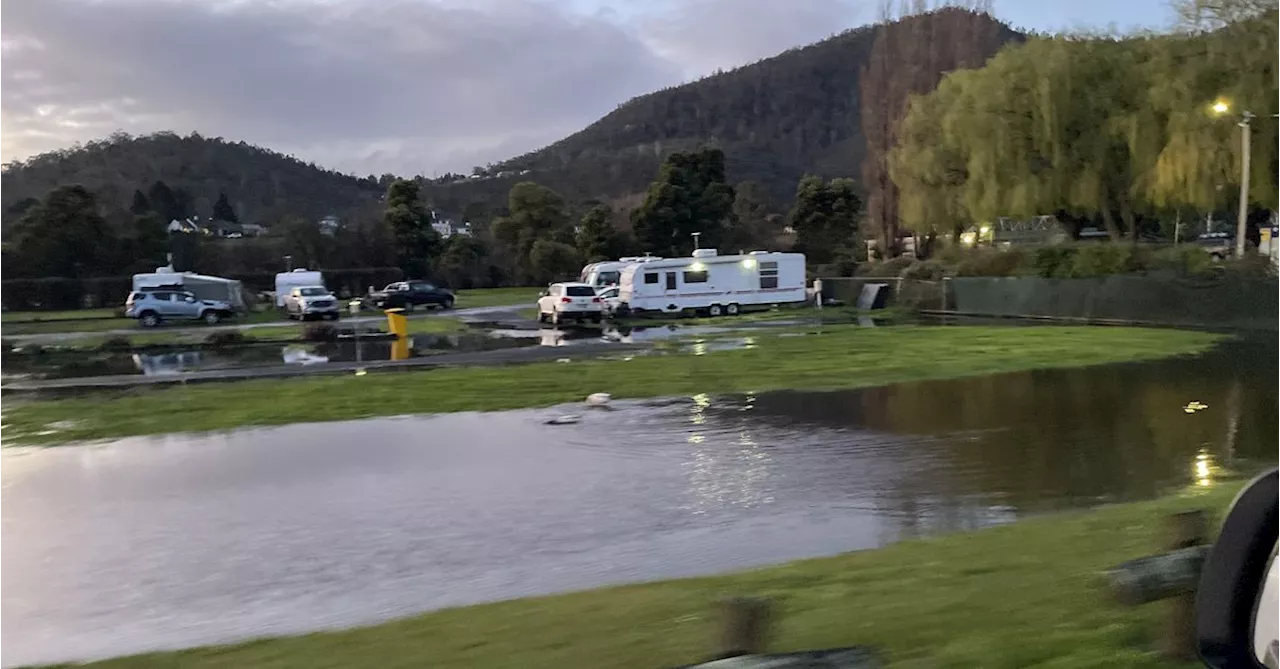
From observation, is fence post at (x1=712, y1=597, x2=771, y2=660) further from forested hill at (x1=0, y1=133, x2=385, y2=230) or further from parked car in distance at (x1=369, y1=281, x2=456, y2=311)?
forested hill at (x1=0, y1=133, x2=385, y2=230)

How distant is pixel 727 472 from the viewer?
12.4 m

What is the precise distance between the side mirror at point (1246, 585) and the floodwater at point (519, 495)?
5491 millimetres

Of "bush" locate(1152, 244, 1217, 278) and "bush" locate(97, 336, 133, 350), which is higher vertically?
"bush" locate(1152, 244, 1217, 278)

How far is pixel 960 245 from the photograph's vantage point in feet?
164

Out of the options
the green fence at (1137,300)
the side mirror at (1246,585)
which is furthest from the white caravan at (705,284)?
the side mirror at (1246,585)

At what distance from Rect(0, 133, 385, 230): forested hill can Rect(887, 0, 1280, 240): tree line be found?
7724cm

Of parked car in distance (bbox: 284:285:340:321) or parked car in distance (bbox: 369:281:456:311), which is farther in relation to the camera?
parked car in distance (bbox: 369:281:456:311)

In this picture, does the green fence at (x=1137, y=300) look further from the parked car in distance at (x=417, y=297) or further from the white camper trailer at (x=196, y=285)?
the white camper trailer at (x=196, y=285)

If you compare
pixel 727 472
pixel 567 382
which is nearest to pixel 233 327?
pixel 567 382

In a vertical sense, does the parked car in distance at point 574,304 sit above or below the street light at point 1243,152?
below

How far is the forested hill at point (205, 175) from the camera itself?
364 ft

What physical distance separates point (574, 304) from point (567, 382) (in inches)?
834

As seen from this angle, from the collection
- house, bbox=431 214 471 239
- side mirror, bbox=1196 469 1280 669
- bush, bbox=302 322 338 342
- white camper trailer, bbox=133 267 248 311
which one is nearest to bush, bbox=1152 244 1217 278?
bush, bbox=302 322 338 342

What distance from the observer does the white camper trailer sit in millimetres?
54900
